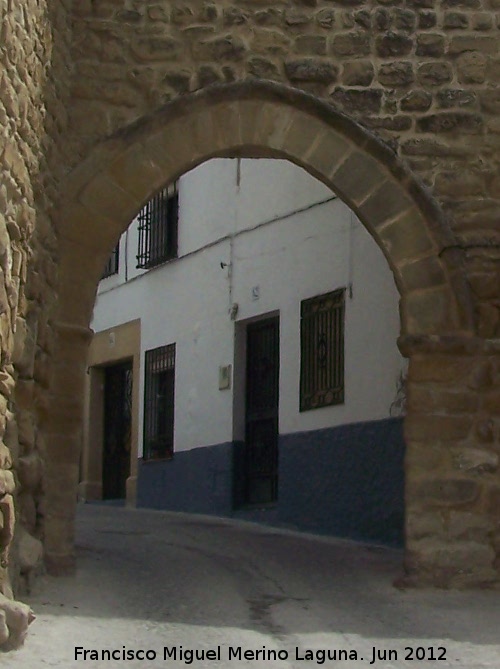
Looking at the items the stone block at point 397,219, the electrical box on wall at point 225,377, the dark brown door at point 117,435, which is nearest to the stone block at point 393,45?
the stone block at point 397,219

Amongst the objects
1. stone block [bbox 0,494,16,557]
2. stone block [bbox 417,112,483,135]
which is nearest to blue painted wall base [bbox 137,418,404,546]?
stone block [bbox 417,112,483,135]

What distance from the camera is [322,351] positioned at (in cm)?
1066

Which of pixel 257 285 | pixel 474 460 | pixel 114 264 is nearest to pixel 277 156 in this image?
pixel 474 460

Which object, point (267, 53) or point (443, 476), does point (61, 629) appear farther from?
point (267, 53)

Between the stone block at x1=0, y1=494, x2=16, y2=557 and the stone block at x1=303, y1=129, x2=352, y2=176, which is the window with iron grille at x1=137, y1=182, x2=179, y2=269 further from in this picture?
the stone block at x1=0, y1=494, x2=16, y2=557

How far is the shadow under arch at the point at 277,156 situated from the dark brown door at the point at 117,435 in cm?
746

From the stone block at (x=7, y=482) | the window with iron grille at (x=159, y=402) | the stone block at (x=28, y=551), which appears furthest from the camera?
the window with iron grille at (x=159, y=402)

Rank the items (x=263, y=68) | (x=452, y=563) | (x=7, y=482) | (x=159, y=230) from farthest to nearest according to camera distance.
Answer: (x=159, y=230), (x=263, y=68), (x=452, y=563), (x=7, y=482)

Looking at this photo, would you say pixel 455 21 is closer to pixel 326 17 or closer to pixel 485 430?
pixel 326 17

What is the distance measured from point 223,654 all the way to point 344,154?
3205 millimetres

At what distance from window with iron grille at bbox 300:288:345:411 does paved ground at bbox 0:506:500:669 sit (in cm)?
196

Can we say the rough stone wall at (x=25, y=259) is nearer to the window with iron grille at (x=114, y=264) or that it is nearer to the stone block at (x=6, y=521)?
the stone block at (x=6, y=521)

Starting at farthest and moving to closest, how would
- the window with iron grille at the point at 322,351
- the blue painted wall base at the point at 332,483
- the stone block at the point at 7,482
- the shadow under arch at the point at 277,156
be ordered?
the window with iron grille at the point at 322,351 → the blue painted wall base at the point at 332,483 → the shadow under arch at the point at 277,156 → the stone block at the point at 7,482

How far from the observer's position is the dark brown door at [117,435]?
1478 cm
